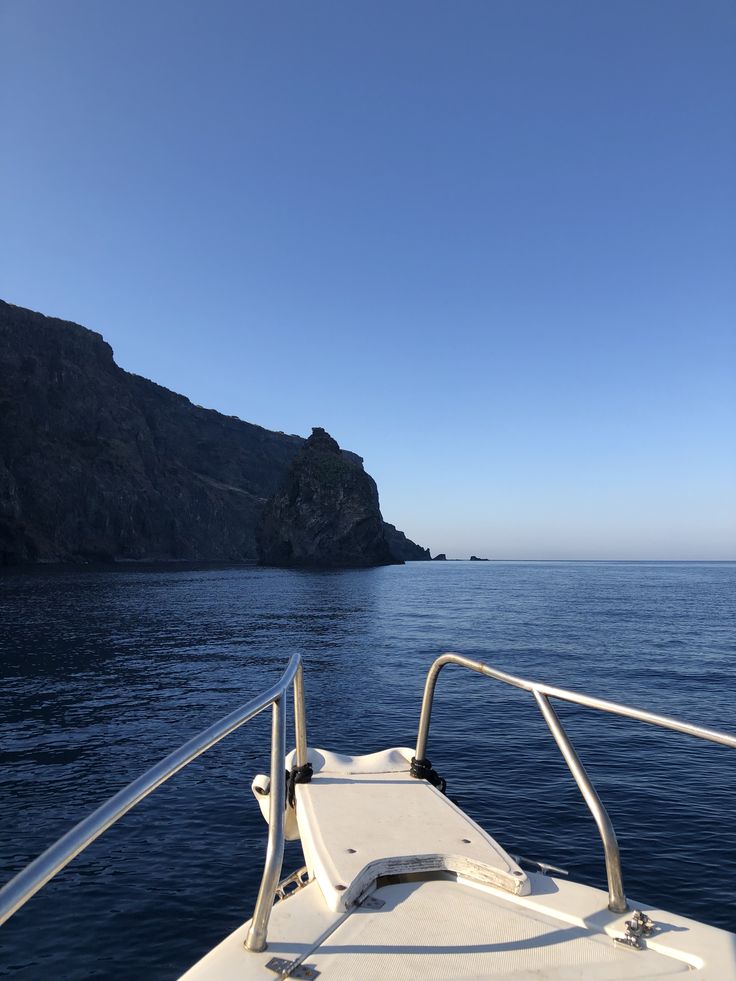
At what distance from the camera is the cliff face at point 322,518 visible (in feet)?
558

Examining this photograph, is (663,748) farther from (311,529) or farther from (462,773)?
(311,529)

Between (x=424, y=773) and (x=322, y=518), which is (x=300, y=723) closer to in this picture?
(x=424, y=773)

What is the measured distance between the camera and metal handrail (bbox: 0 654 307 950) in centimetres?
249

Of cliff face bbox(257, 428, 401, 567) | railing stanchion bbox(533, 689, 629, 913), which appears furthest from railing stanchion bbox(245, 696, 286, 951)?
cliff face bbox(257, 428, 401, 567)

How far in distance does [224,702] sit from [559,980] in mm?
19412

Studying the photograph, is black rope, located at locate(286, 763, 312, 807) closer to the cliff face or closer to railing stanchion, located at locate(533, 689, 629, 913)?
railing stanchion, located at locate(533, 689, 629, 913)

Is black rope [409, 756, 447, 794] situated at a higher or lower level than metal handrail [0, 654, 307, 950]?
lower

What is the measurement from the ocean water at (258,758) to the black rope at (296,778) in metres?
2.73

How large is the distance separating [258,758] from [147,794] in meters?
12.2

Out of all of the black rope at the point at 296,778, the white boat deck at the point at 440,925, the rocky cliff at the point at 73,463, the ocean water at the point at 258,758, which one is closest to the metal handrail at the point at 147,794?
the white boat deck at the point at 440,925

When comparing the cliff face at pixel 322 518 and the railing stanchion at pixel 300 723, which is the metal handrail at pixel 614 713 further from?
the cliff face at pixel 322 518

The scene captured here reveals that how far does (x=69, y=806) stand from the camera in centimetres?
1224

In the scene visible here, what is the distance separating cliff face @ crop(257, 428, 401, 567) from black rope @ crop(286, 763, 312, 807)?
163024 millimetres

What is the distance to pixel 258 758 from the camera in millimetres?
15266
